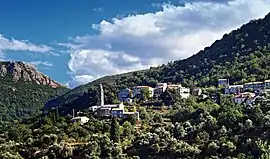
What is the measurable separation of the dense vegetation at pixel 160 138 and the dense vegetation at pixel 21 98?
6896cm

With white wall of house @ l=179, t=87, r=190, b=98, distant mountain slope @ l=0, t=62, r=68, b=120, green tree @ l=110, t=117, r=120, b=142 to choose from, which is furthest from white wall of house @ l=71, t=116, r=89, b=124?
Answer: distant mountain slope @ l=0, t=62, r=68, b=120

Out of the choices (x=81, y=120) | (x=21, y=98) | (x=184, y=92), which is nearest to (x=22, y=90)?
(x=21, y=98)

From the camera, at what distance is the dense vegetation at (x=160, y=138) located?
5144 centimetres

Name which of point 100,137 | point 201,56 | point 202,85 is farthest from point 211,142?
point 201,56

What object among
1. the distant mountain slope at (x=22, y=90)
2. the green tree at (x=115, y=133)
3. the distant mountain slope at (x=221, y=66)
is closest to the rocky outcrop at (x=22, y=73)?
the distant mountain slope at (x=22, y=90)

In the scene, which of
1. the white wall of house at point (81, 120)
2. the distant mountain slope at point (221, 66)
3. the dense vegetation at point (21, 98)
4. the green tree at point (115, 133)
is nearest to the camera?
the green tree at point (115, 133)

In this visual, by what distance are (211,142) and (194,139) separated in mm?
3825

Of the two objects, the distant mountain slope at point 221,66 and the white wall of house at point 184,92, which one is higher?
the distant mountain slope at point 221,66

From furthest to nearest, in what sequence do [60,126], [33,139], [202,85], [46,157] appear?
[202,85], [60,126], [33,139], [46,157]

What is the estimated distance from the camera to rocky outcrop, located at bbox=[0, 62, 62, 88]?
6964 inches

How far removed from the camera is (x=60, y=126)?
64750 millimetres

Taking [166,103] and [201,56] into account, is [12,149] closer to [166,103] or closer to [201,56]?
[166,103]

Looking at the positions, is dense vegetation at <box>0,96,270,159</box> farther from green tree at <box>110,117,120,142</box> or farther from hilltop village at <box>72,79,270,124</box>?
hilltop village at <box>72,79,270,124</box>

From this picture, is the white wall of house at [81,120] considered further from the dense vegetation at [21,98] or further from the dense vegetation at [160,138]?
the dense vegetation at [21,98]
